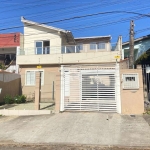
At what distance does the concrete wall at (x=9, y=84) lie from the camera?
54.0 ft

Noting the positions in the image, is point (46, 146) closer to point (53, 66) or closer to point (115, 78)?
point (115, 78)

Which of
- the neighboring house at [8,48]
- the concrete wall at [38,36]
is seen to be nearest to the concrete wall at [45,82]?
the concrete wall at [38,36]

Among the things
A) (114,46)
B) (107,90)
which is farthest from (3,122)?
(114,46)

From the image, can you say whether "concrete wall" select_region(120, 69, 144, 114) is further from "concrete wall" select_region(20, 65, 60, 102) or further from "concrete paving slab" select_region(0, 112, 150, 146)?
"concrete wall" select_region(20, 65, 60, 102)

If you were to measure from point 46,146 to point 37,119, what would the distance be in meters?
3.64

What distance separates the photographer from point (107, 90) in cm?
1105

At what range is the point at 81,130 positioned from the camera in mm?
7961

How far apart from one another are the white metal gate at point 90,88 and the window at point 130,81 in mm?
374

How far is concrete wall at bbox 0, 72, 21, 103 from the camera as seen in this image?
54.0 feet

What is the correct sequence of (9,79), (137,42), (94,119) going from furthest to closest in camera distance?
(137,42) → (9,79) → (94,119)

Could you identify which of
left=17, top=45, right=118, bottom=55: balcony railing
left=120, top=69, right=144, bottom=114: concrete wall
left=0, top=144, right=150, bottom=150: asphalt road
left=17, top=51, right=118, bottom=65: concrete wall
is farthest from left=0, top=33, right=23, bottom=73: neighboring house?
left=0, top=144, right=150, bottom=150: asphalt road

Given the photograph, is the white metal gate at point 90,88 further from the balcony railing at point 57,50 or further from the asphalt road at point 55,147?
the balcony railing at point 57,50

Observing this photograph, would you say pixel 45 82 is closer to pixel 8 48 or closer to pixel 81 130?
pixel 8 48

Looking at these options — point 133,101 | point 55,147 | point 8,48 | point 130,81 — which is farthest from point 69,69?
point 8,48
